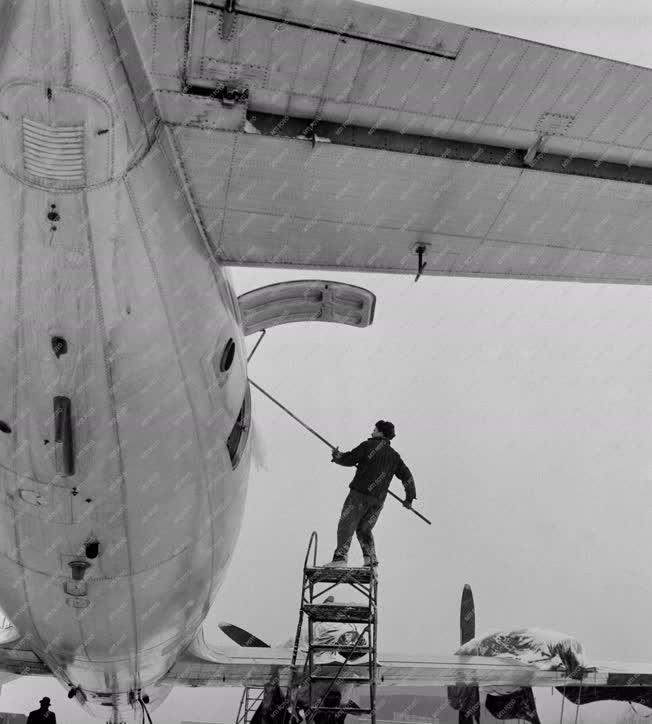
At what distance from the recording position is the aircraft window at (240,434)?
5.63 meters

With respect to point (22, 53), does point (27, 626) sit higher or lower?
lower

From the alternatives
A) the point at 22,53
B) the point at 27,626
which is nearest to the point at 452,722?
the point at 27,626

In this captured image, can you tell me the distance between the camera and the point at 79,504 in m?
5.04

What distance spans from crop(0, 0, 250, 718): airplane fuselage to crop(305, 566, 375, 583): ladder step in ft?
4.53

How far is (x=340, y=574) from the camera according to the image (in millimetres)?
7590

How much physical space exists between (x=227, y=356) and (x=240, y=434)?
0.87 meters

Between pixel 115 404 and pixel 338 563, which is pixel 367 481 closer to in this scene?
pixel 338 563

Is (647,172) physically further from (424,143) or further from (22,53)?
(22,53)

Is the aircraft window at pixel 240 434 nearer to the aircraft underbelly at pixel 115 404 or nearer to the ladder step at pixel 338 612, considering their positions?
the aircraft underbelly at pixel 115 404

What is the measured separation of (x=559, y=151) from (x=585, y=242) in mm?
1518

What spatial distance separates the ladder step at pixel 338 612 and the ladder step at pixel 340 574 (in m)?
0.24

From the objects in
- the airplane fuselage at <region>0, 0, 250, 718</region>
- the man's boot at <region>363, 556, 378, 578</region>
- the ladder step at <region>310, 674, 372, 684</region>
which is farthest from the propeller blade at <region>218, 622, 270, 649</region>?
the airplane fuselage at <region>0, 0, 250, 718</region>

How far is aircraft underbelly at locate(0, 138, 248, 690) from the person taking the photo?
4051mm

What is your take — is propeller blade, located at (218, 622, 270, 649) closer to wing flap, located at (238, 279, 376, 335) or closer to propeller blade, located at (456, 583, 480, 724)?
propeller blade, located at (456, 583, 480, 724)
